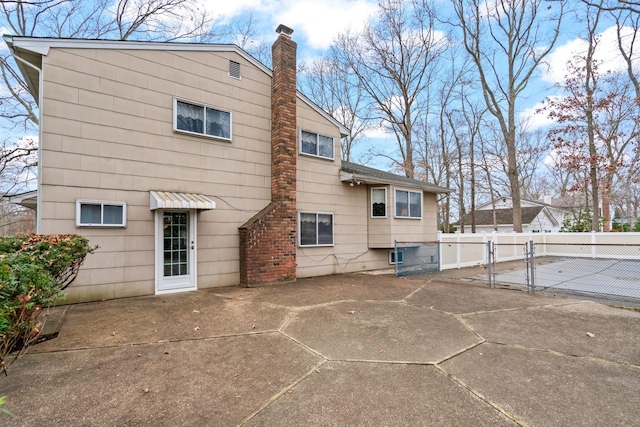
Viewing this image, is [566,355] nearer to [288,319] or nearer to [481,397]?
[481,397]

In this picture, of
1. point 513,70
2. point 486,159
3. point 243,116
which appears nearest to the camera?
point 243,116

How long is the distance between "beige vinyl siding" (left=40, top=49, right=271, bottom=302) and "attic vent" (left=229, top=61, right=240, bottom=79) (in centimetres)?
14

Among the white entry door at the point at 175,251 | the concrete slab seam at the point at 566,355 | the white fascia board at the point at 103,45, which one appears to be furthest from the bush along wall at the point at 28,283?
the concrete slab seam at the point at 566,355

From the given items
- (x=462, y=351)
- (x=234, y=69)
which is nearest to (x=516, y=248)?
(x=462, y=351)

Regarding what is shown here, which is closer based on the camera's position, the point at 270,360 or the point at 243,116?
the point at 270,360

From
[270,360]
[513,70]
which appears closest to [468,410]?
[270,360]

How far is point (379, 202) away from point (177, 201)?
6.59m

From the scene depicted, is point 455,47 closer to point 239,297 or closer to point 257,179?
point 257,179

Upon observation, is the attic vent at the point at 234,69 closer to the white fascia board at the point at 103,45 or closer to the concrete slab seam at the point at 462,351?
the white fascia board at the point at 103,45

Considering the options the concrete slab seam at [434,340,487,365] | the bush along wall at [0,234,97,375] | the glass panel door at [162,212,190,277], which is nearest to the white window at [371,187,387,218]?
the glass panel door at [162,212,190,277]

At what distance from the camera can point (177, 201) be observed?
20.9ft

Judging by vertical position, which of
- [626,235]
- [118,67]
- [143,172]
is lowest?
[626,235]

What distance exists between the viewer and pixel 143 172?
6.59 metres

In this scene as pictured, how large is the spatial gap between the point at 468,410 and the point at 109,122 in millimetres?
7609
